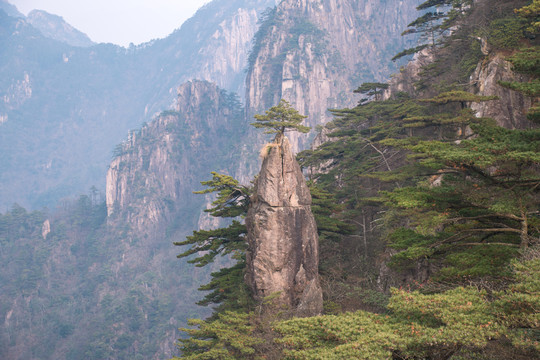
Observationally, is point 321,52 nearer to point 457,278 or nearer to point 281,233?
point 281,233

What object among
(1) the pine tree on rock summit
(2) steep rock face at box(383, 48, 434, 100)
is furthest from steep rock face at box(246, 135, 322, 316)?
(2) steep rock face at box(383, 48, 434, 100)

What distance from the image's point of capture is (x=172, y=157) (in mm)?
121000

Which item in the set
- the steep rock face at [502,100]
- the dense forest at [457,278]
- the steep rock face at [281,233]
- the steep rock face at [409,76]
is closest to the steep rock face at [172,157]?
the steep rock face at [409,76]

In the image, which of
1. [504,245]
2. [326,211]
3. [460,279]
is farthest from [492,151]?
[326,211]

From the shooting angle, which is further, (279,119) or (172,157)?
(172,157)

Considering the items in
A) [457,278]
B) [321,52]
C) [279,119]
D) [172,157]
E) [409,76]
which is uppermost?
[321,52]

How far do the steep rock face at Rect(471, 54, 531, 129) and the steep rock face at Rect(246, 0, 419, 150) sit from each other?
86.5 metres

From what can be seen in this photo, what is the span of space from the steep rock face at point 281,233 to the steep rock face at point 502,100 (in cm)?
956

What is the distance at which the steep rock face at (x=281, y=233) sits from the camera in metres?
19.4

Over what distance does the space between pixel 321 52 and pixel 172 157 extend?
168ft

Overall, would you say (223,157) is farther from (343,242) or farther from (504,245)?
(504,245)

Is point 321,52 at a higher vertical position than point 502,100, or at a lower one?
higher

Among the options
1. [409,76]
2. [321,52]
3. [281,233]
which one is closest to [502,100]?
[281,233]

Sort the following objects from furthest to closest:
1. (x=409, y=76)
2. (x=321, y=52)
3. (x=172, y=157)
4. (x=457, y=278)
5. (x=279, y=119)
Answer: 1. (x=172, y=157)
2. (x=321, y=52)
3. (x=409, y=76)
4. (x=279, y=119)
5. (x=457, y=278)
